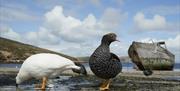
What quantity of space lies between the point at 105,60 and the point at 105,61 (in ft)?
0.15

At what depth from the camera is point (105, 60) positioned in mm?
18578

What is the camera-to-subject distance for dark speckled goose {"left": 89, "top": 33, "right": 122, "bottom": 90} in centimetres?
1859

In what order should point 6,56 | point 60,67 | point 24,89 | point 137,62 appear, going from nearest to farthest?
point 60,67
point 24,89
point 137,62
point 6,56

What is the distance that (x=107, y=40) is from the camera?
62.4ft

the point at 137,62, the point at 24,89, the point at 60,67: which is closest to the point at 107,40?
the point at 60,67

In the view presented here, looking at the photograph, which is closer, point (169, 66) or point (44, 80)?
point (44, 80)

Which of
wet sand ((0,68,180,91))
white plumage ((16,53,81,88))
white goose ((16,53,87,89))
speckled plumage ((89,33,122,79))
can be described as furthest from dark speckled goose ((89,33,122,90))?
white plumage ((16,53,81,88))

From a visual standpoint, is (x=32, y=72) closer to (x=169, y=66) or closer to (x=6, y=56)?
(x=169, y=66)

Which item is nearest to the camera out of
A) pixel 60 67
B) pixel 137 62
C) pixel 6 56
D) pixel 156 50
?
pixel 60 67

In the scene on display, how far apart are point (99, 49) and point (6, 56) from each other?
598ft

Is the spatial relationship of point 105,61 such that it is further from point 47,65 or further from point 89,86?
point 47,65

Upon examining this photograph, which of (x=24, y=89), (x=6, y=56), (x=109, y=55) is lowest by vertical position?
(x=24, y=89)

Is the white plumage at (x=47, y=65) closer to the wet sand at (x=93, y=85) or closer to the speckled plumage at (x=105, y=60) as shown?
the wet sand at (x=93, y=85)

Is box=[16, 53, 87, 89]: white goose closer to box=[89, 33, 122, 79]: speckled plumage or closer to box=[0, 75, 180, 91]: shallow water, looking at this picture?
box=[0, 75, 180, 91]: shallow water
